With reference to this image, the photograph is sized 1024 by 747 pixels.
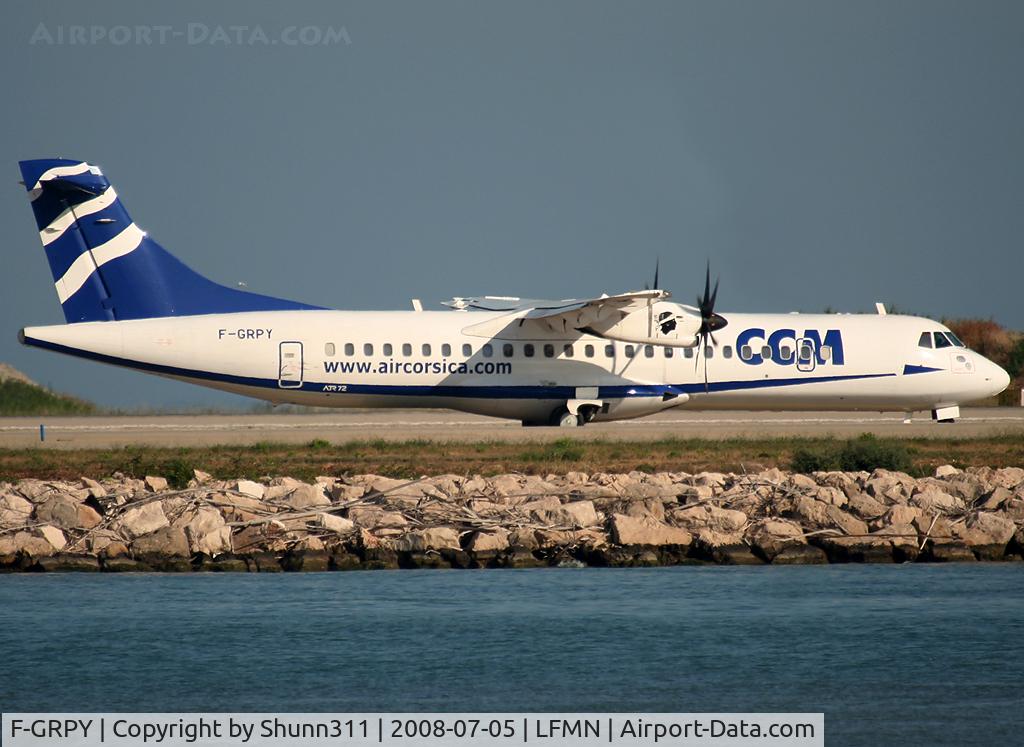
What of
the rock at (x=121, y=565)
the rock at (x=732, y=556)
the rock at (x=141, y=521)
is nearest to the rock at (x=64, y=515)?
the rock at (x=141, y=521)

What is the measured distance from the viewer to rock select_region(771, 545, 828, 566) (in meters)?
22.1

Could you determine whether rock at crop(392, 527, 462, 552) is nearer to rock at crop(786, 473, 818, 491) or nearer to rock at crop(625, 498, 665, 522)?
rock at crop(625, 498, 665, 522)

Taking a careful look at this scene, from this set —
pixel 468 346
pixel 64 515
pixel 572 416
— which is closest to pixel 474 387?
pixel 468 346

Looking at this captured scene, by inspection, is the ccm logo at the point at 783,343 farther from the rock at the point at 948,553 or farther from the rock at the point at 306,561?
the rock at the point at 306,561

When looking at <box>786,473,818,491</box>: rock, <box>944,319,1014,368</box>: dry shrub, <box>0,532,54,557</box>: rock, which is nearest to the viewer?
<box>0,532,54,557</box>: rock

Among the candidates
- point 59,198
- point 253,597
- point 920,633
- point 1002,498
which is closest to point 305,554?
point 253,597

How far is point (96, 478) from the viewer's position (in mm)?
27500

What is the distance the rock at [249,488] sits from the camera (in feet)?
79.3

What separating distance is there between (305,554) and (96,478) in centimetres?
752

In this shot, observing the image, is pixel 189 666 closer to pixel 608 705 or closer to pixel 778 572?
pixel 608 705

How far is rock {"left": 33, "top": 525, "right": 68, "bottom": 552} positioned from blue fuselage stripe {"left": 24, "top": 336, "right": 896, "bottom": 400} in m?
11.3

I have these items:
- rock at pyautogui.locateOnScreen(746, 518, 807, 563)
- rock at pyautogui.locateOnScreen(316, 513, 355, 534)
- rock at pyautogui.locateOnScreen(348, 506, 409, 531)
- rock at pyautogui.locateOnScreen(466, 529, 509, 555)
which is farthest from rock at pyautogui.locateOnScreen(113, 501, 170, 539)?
rock at pyautogui.locateOnScreen(746, 518, 807, 563)

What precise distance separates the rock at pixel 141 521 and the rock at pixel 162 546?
26 centimetres

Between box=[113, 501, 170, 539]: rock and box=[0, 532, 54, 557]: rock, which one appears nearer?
box=[0, 532, 54, 557]: rock
